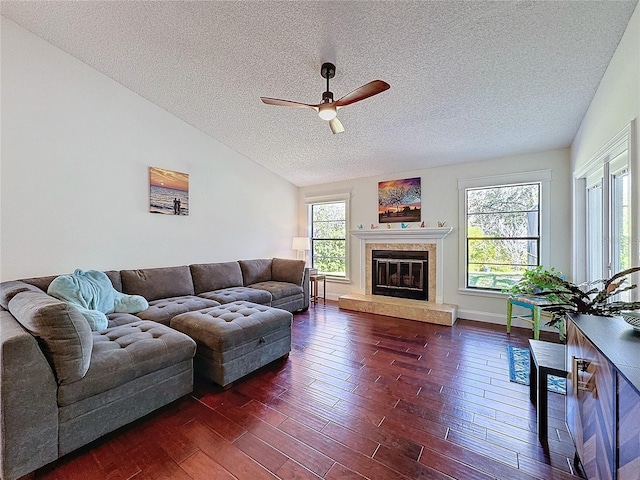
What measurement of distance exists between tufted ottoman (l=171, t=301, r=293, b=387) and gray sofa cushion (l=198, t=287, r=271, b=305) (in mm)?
832

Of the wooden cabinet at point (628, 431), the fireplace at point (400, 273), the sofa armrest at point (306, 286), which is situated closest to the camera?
the wooden cabinet at point (628, 431)

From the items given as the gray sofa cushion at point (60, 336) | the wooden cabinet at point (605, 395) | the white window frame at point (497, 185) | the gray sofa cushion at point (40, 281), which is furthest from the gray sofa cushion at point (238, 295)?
the wooden cabinet at point (605, 395)

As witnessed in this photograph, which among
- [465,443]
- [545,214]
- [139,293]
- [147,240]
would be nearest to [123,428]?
[139,293]

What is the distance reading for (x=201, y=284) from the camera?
13.0 ft

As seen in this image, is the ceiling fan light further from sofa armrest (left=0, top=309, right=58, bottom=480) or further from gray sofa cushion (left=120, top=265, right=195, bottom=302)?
gray sofa cushion (left=120, top=265, right=195, bottom=302)

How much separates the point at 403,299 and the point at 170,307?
357 cm

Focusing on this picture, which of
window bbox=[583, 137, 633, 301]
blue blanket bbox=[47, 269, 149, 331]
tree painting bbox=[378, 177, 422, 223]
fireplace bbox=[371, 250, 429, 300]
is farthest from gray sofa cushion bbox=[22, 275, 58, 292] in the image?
window bbox=[583, 137, 633, 301]

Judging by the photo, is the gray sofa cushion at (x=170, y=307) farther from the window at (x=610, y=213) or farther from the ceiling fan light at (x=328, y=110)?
the window at (x=610, y=213)

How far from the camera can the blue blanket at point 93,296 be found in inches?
90.5

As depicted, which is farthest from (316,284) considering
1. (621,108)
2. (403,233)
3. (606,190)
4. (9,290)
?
(621,108)

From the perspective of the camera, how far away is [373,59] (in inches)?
98.5

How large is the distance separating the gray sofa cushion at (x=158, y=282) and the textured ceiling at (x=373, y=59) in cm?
223

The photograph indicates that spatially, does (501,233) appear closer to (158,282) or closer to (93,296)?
(158,282)

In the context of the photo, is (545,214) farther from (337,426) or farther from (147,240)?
(147,240)
